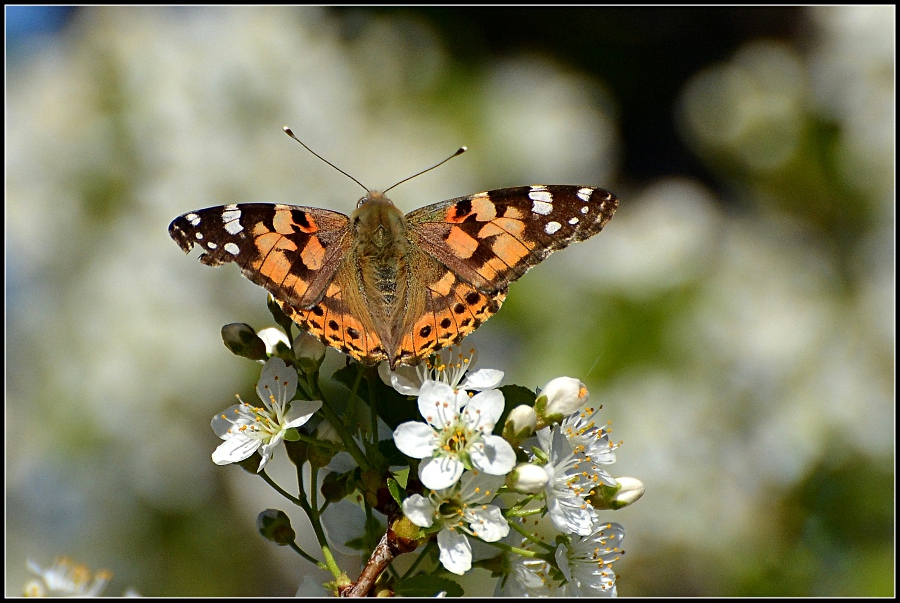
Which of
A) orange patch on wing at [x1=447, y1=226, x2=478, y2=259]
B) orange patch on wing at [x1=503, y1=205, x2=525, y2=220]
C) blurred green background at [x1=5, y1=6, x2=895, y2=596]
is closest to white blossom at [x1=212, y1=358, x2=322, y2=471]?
orange patch on wing at [x1=447, y1=226, x2=478, y2=259]

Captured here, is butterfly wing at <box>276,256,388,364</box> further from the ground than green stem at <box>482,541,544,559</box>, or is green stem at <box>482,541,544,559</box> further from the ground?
butterfly wing at <box>276,256,388,364</box>

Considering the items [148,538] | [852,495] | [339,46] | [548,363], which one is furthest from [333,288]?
[339,46]

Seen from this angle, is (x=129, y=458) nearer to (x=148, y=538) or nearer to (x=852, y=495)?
(x=148, y=538)

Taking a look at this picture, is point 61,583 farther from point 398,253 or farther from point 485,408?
point 398,253

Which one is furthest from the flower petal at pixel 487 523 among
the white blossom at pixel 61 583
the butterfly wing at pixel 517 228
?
the white blossom at pixel 61 583

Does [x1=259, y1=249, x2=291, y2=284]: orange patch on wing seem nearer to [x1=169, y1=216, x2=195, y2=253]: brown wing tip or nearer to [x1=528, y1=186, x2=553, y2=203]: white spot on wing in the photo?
[x1=169, y1=216, x2=195, y2=253]: brown wing tip

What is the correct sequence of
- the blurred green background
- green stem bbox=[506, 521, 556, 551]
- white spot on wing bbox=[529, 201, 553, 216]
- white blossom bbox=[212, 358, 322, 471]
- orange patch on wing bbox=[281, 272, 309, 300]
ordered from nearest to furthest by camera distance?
green stem bbox=[506, 521, 556, 551], white blossom bbox=[212, 358, 322, 471], orange patch on wing bbox=[281, 272, 309, 300], white spot on wing bbox=[529, 201, 553, 216], the blurred green background

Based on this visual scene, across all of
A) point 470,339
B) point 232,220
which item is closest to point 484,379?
point 232,220
